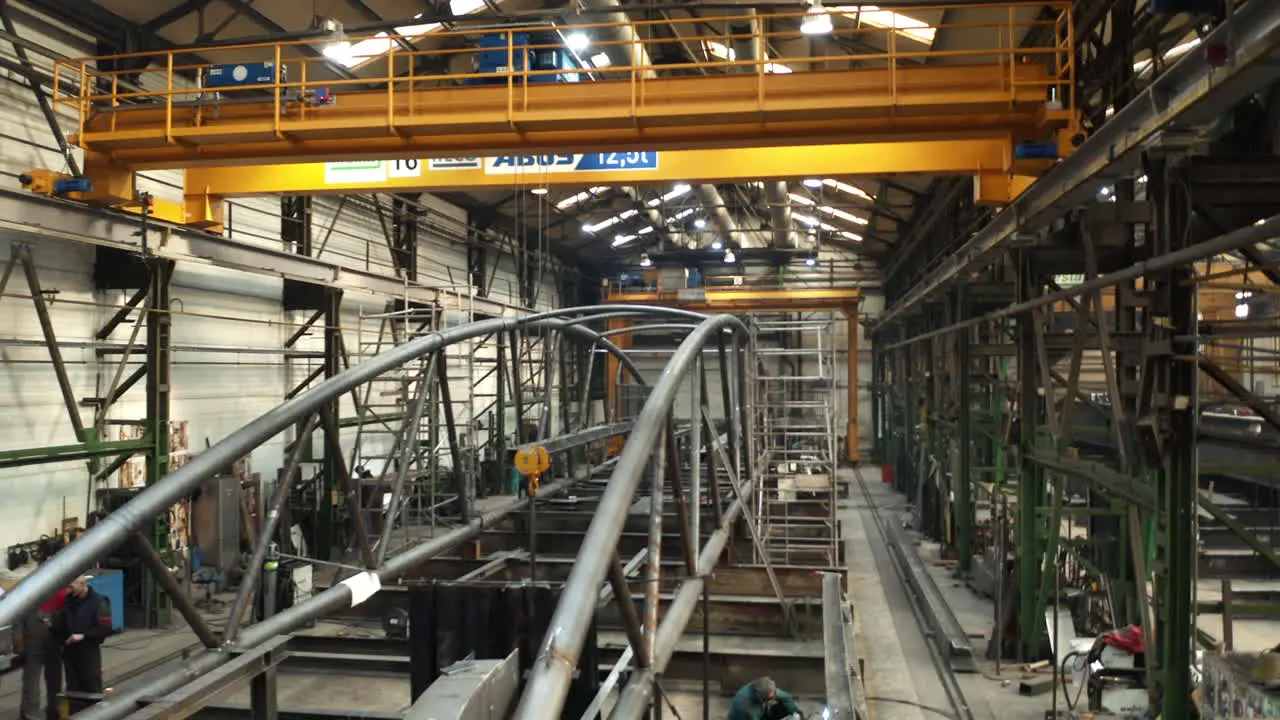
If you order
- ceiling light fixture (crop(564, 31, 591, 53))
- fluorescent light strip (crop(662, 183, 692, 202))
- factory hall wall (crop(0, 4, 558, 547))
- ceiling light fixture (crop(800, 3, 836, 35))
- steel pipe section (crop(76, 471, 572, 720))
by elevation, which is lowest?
steel pipe section (crop(76, 471, 572, 720))

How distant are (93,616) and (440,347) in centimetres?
432

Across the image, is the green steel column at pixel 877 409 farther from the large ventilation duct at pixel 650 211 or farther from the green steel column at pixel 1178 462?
the green steel column at pixel 1178 462

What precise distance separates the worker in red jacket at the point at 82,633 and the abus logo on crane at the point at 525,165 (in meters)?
6.30

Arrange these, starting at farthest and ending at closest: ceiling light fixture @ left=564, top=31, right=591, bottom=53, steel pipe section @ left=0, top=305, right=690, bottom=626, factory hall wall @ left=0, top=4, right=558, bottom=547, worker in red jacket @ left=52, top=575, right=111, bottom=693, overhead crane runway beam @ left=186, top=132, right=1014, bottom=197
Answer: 1. ceiling light fixture @ left=564, top=31, right=591, bottom=53
2. factory hall wall @ left=0, top=4, right=558, bottom=547
3. overhead crane runway beam @ left=186, top=132, right=1014, bottom=197
4. worker in red jacket @ left=52, top=575, right=111, bottom=693
5. steel pipe section @ left=0, top=305, right=690, bottom=626

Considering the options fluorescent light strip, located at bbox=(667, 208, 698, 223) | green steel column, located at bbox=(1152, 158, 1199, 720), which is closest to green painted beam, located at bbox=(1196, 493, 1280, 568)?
green steel column, located at bbox=(1152, 158, 1199, 720)

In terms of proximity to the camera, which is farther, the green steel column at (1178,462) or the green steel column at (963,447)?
the green steel column at (963,447)

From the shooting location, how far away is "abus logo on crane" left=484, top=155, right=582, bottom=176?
33.0 ft

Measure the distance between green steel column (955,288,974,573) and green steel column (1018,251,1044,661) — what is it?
3.11 meters

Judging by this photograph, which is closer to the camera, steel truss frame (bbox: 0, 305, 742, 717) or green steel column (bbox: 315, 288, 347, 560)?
steel truss frame (bbox: 0, 305, 742, 717)

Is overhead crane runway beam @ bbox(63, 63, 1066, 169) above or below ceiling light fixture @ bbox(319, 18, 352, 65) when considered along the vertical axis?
below

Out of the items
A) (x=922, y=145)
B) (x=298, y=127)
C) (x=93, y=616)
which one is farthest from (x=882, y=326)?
(x=93, y=616)

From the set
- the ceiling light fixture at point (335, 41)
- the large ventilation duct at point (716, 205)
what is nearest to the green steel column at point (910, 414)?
the large ventilation duct at point (716, 205)

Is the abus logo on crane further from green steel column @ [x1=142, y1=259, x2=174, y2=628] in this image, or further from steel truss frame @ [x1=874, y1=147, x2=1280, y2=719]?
steel truss frame @ [x1=874, y1=147, x2=1280, y2=719]

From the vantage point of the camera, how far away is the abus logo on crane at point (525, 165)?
33.0 feet
